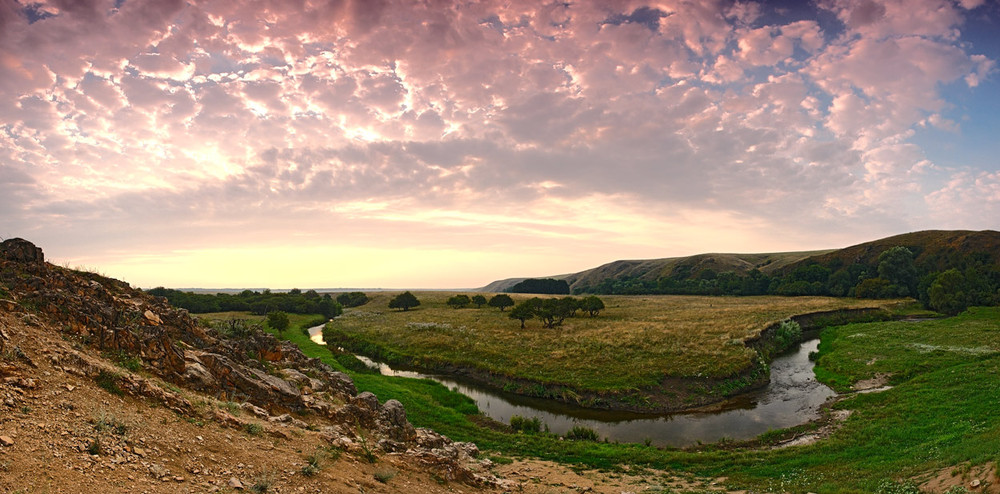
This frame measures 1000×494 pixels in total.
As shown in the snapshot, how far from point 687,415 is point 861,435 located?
10.2m

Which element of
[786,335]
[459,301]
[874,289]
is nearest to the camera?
[786,335]

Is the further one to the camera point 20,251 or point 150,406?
point 20,251

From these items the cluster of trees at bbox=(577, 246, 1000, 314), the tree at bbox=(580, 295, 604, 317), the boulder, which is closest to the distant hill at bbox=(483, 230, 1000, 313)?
the cluster of trees at bbox=(577, 246, 1000, 314)

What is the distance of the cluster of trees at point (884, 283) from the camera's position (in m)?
74.2

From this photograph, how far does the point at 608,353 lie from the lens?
43594mm

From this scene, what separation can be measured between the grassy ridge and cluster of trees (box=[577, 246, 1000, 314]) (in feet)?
158

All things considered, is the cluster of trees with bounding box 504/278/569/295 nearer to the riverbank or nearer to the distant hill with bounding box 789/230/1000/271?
the distant hill with bounding box 789/230/1000/271

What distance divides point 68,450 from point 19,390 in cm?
228

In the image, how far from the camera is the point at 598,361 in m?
41.0

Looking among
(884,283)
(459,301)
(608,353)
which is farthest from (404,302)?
(884,283)

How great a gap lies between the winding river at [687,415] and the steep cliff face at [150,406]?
12478mm

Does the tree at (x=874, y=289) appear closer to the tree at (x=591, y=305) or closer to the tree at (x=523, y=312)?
the tree at (x=591, y=305)

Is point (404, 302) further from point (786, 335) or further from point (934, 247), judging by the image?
point (934, 247)

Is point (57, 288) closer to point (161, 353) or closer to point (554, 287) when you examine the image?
point (161, 353)
